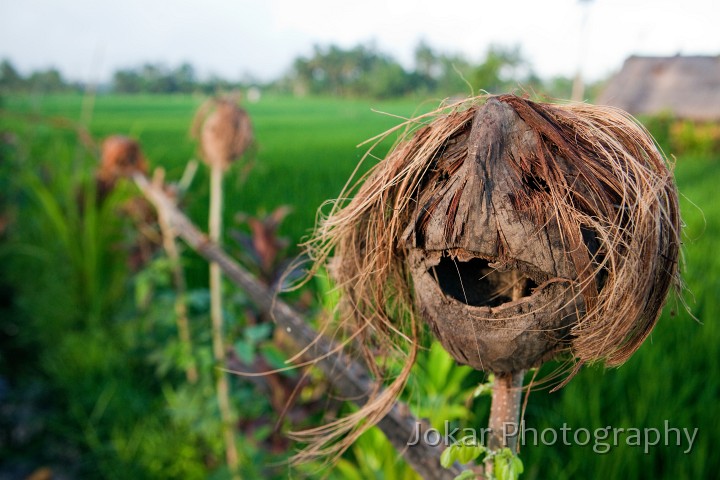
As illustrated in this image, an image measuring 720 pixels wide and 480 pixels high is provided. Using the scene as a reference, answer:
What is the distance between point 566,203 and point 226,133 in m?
1.94

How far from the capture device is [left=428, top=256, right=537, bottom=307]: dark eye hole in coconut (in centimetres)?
70

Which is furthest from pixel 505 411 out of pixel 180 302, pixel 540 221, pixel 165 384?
pixel 165 384

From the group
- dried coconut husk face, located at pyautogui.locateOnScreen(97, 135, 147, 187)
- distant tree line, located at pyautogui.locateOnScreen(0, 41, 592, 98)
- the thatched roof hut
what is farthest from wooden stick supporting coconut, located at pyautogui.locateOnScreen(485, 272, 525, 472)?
distant tree line, located at pyautogui.locateOnScreen(0, 41, 592, 98)

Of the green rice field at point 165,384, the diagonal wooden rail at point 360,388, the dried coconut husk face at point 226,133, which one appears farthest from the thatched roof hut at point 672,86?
the diagonal wooden rail at point 360,388

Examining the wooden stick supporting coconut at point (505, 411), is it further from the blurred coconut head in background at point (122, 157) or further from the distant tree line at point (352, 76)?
the distant tree line at point (352, 76)

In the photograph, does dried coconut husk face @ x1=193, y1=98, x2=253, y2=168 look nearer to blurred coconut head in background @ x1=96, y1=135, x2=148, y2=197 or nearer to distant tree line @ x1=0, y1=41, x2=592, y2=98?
blurred coconut head in background @ x1=96, y1=135, x2=148, y2=197

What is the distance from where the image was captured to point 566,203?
21.6 inches

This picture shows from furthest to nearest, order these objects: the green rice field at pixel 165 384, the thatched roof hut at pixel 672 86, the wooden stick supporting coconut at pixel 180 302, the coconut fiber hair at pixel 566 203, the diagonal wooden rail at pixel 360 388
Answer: the thatched roof hut at pixel 672 86, the wooden stick supporting coconut at pixel 180 302, the green rice field at pixel 165 384, the diagonal wooden rail at pixel 360 388, the coconut fiber hair at pixel 566 203

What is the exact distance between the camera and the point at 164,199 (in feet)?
8.45

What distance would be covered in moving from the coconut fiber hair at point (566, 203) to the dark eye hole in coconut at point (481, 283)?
8 cm

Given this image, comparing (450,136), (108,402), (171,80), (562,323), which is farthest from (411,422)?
(171,80)

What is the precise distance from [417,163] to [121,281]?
3992mm

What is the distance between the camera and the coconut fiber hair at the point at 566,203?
1.80 feet

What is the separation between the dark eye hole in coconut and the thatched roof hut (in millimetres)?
17132
